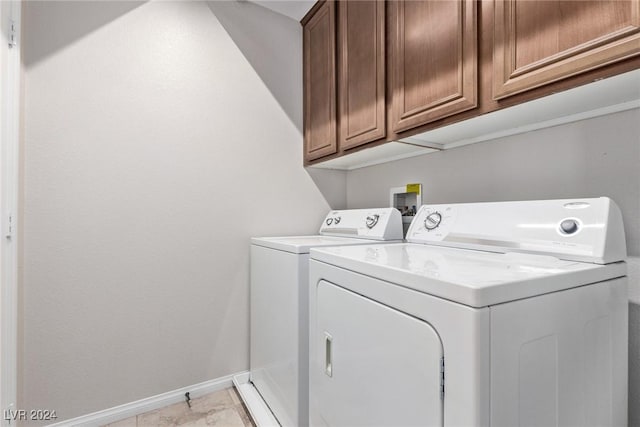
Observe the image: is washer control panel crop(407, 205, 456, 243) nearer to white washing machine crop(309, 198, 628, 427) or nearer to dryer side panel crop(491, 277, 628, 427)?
white washing machine crop(309, 198, 628, 427)

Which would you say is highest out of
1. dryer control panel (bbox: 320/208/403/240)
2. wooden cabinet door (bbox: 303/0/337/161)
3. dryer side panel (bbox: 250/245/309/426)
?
wooden cabinet door (bbox: 303/0/337/161)

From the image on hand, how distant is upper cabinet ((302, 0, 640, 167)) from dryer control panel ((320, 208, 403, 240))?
1.21 ft

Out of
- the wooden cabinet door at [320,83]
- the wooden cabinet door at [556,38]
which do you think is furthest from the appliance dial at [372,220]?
the wooden cabinet door at [556,38]

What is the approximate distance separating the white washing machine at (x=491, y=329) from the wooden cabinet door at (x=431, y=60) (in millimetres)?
478

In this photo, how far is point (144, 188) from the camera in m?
1.62

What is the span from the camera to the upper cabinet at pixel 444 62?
757 mm

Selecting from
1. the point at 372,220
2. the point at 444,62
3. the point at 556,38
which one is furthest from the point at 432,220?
the point at 556,38

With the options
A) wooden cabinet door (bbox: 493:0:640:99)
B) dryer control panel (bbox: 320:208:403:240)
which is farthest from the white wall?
wooden cabinet door (bbox: 493:0:640:99)

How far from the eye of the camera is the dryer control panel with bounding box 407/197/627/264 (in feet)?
2.59

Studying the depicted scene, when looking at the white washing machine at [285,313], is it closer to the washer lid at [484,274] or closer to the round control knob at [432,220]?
the round control knob at [432,220]

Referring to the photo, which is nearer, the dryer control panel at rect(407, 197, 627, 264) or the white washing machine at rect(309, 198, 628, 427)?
the white washing machine at rect(309, 198, 628, 427)

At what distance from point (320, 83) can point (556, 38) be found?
134cm

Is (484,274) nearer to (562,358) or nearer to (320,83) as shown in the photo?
(562,358)

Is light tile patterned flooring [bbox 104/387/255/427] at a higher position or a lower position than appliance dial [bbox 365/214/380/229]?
lower
